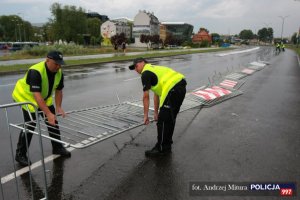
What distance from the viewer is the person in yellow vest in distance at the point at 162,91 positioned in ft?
15.8

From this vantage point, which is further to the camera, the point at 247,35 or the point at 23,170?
the point at 247,35

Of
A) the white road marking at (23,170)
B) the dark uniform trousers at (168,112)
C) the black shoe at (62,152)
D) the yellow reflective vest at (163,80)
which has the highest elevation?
the yellow reflective vest at (163,80)

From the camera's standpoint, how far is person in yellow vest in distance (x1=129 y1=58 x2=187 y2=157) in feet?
15.8

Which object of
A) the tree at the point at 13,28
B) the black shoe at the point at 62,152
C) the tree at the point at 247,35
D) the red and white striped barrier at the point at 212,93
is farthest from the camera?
the tree at the point at 247,35

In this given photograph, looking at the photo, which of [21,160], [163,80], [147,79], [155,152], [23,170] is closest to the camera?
[23,170]

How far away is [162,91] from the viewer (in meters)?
4.95

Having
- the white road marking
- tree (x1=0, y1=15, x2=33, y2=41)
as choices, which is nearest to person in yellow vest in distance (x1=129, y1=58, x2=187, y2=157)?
the white road marking

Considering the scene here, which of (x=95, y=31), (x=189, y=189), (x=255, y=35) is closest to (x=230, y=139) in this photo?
(x=189, y=189)

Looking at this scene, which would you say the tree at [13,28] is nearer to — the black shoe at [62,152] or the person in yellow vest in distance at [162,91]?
the black shoe at [62,152]

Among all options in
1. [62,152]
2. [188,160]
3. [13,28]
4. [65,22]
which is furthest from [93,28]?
[188,160]

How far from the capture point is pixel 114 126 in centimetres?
556

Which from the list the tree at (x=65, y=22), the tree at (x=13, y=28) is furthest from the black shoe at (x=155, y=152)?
the tree at (x=13, y=28)

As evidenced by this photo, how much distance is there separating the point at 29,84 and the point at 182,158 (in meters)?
2.68

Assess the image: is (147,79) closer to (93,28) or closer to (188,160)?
(188,160)
